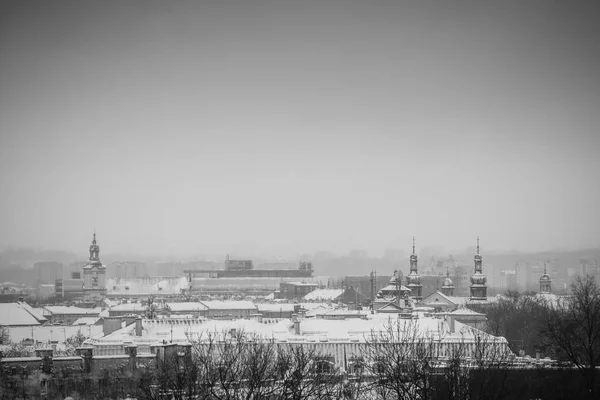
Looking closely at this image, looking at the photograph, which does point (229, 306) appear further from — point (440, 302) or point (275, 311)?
point (440, 302)

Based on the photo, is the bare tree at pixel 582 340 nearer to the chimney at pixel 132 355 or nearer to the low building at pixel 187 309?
the chimney at pixel 132 355

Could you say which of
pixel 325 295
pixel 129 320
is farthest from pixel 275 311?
pixel 129 320

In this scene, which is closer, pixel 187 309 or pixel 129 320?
pixel 129 320

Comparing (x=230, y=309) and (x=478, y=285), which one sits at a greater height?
(x=478, y=285)

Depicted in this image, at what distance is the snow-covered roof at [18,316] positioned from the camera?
119938 millimetres

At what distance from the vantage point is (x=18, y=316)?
4840 inches

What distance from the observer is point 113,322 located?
88.6 m

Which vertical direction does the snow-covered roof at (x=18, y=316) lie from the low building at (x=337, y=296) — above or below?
above

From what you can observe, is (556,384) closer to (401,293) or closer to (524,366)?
(524,366)

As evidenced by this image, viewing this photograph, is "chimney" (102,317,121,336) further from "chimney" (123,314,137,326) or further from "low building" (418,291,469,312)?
"low building" (418,291,469,312)

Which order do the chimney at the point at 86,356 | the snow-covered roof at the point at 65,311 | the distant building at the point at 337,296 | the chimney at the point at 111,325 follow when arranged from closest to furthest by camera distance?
the chimney at the point at 86,356, the chimney at the point at 111,325, the snow-covered roof at the point at 65,311, the distant building at the point at 337,296

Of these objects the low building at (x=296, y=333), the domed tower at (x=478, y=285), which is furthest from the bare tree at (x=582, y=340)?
the domed tower at (x=478, y=285)

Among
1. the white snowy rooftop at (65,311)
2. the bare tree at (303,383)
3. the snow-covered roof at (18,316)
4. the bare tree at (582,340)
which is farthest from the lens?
the white snowy rooftop at (65,311)

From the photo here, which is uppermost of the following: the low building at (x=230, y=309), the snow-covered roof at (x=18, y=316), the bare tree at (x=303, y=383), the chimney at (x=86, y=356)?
the bare tree at (x=303, y=383)
